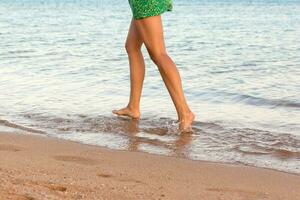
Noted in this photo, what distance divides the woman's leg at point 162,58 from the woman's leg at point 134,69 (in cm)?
45

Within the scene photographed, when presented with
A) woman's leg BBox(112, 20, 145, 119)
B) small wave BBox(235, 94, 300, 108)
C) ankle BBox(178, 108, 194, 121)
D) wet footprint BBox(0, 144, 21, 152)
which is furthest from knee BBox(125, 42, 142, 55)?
small wave BBox(235, 94, 300, 108)

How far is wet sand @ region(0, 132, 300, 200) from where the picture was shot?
325cm

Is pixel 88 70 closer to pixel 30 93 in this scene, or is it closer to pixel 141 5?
pixel 30 93

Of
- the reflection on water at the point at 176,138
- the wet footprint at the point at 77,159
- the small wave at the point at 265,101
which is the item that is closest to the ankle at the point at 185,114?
the reflection on water at the point at 176,138

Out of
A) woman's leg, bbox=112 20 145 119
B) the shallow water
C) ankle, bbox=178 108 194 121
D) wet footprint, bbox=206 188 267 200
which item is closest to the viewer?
wet footprint, bbox=206 188 267 200

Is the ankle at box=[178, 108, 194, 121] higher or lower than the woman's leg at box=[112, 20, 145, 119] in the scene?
lower

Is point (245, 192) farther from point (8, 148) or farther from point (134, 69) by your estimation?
point (134, 69)

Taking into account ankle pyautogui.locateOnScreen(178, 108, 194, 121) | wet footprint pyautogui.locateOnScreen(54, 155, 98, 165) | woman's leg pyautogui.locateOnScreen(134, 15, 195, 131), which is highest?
woman's leg pyautogui.locateOnScreen(134, 15, 195, 131)

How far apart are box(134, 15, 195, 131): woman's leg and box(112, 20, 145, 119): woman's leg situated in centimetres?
45

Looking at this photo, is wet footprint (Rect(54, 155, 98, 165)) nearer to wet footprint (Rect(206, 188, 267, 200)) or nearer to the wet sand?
the wet sand

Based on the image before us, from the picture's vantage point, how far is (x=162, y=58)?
204 inches

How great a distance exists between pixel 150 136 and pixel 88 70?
4.91m

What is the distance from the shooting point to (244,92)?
26.0 ft

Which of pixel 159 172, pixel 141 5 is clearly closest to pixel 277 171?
pixel 159 172
